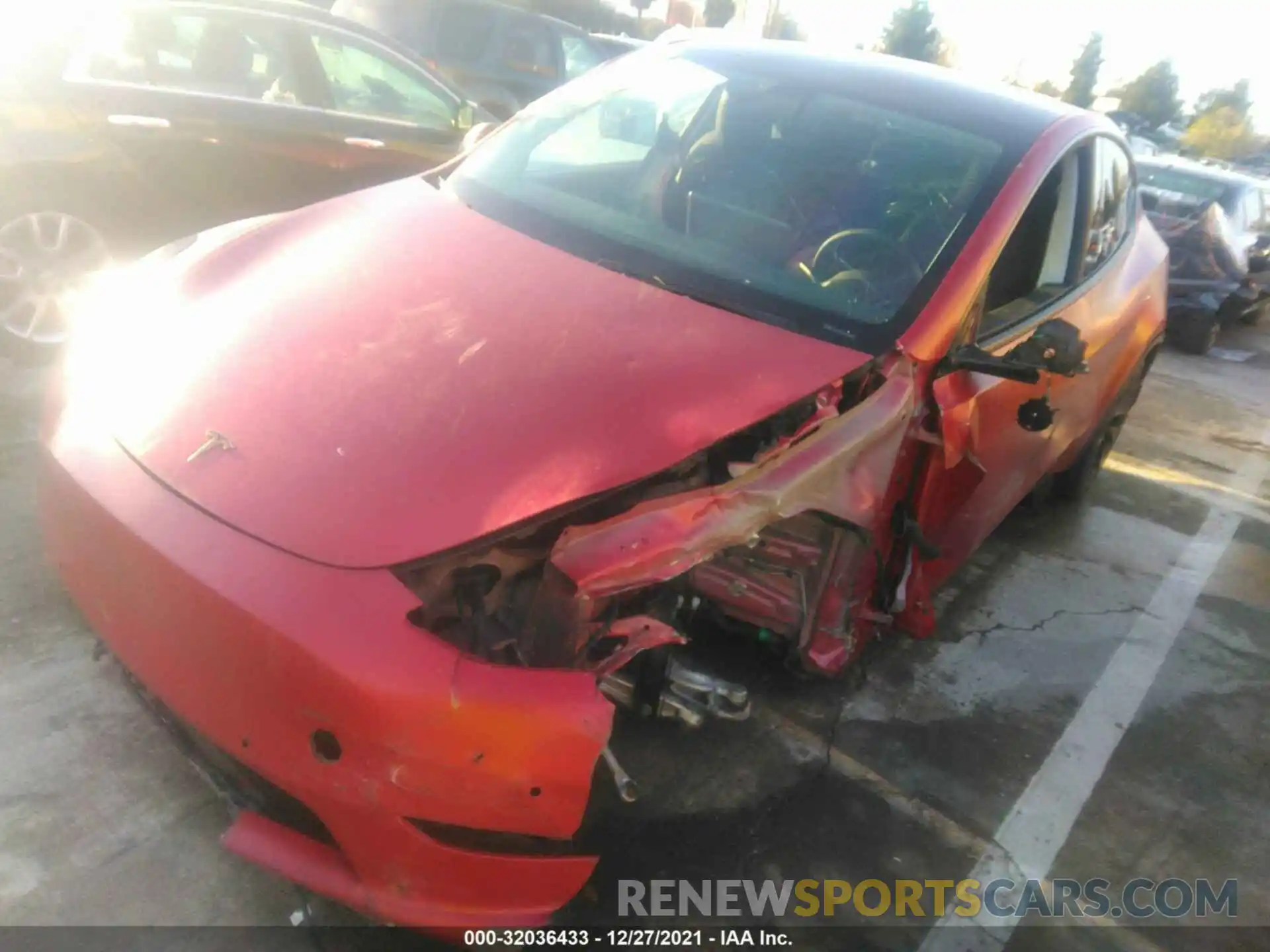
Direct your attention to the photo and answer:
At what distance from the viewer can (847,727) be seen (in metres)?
3.04

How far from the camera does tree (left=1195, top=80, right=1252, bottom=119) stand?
51344 millimetres

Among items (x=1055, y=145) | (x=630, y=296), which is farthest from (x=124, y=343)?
(x=1055, y=145)

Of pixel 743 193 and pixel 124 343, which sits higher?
pixel 743 193

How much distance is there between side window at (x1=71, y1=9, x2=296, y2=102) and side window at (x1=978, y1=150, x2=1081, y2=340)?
3618 millimetres

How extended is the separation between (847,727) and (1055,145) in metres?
1.90

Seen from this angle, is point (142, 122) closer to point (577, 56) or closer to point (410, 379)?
point (410, 379)

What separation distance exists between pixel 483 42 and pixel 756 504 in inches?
329

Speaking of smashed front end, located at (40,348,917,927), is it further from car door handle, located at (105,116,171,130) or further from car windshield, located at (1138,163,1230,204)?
car windshield, located at (1138,163,1230,204)

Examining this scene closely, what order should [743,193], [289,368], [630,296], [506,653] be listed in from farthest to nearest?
[743,193]
[630,296]
[289,368]
[506,653]

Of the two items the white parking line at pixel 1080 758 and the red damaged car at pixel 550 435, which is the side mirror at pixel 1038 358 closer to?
the red damaged car at pixel 550 435

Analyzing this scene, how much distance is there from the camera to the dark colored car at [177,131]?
13.5 ft

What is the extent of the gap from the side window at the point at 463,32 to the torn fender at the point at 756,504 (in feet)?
25.7

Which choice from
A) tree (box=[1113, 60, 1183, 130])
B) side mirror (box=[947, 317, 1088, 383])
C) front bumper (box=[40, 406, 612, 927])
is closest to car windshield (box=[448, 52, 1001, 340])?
side mirror (box=[947, 317, 1088, 383])

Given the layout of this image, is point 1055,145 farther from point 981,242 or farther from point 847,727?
point 847,727
